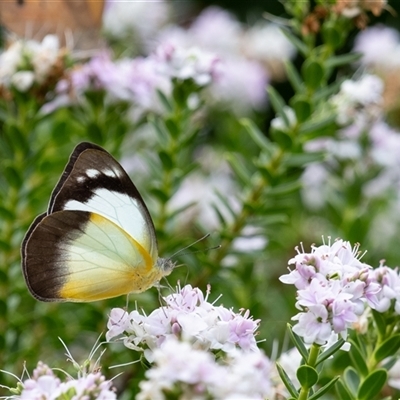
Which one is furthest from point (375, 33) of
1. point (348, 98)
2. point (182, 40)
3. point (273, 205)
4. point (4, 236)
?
point (4, 236)

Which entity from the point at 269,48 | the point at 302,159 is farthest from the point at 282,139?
the point at 269,48

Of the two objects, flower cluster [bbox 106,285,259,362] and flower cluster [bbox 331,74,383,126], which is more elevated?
flower cluster [bbox 106,285,259,362]

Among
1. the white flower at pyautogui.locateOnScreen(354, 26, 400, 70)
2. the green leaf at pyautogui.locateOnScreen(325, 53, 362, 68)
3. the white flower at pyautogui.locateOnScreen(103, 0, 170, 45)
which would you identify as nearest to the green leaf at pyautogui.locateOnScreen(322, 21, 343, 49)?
the green leaf at pyautogui.locateOnScreen(325, 53, 362, 68)

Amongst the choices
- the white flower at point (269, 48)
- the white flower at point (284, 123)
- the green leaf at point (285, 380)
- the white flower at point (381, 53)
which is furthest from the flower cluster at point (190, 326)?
the white flower at point (269, 48)

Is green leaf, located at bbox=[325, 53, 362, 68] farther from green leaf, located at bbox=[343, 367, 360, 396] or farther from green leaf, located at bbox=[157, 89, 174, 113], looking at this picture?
green leaf, located at bbox=[343, 367, 360, 396]

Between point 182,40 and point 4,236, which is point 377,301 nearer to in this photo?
point 4,236

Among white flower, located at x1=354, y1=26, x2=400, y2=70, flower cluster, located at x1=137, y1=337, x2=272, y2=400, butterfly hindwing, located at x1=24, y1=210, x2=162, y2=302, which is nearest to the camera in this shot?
flower cluster, located at x1=137, y1=337, x2=272, y2=400

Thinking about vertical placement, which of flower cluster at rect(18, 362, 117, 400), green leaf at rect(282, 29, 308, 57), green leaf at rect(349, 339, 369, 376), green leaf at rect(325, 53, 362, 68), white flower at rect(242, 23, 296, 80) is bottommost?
white flower at rect(242, 23, 296, 80)
